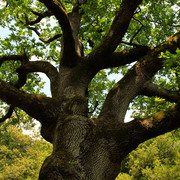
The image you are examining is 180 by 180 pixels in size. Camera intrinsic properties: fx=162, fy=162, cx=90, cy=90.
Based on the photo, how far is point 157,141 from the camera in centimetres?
2952

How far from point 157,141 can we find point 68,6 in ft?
91.6

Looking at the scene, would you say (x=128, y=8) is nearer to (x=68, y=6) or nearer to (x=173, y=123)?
(x=173, y=123)

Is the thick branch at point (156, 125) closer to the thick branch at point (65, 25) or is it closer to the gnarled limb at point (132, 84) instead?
the gnarled limb at point (132, 84)

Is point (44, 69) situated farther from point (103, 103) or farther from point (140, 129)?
point (140, 129)

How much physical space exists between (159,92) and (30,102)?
3.32 meters

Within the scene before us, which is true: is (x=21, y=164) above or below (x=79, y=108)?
above

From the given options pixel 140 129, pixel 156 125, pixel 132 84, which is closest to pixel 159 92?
pixel 132 84

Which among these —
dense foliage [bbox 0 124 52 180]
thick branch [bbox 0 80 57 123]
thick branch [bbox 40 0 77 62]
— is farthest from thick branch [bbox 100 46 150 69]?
dense foliage [bbox 0 124 52 180]

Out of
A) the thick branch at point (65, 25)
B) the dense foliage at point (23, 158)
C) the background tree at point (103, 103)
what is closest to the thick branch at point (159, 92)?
the background tree at point (103, 103)

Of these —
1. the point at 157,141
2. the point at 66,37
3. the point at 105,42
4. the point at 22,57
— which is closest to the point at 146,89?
the point at 105,42

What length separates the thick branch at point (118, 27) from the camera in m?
4.59

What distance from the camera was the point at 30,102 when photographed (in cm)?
388

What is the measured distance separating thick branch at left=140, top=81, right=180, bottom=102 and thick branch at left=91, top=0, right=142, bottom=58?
1.51 metres

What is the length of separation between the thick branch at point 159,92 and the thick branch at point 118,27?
151 centimetres
